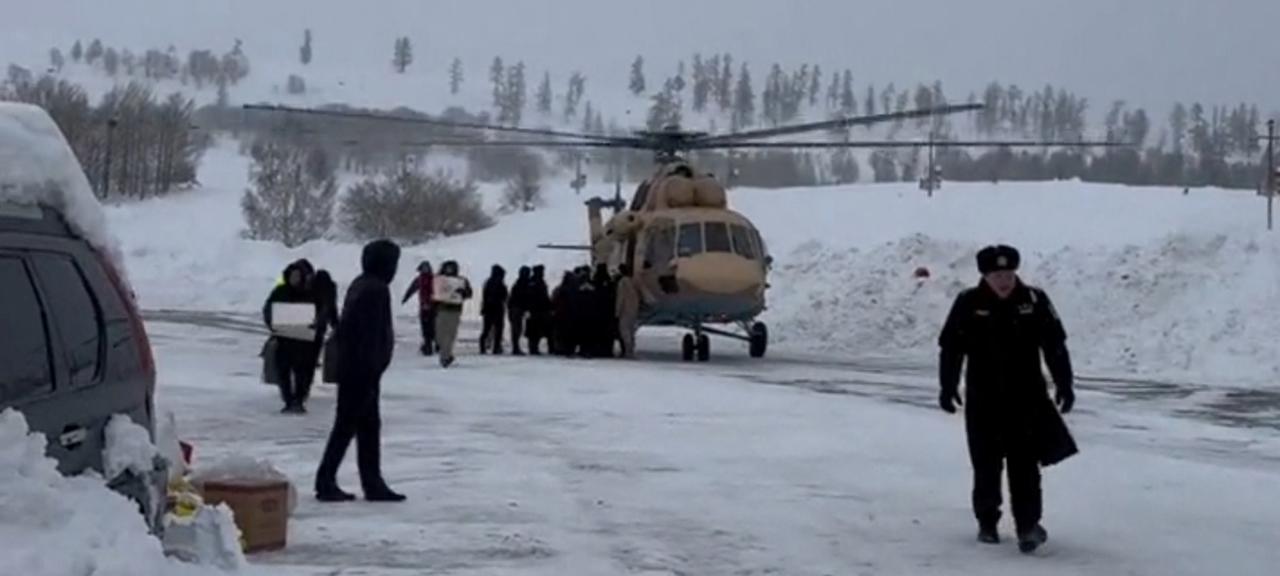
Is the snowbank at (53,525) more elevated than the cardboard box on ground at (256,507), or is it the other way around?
the snowbank at (53,525)

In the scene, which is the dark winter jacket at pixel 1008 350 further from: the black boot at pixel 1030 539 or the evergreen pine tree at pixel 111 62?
the evergreen pine tree at pixel 111 62

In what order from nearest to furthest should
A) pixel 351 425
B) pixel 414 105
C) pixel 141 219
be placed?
1. pixel 351 425
2. pixel 141 219
3. pixel 414 105

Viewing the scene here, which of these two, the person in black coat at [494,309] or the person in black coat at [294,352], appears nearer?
the person in black coat at [294,352]

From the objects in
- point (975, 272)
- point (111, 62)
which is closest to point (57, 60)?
point (111, 62)

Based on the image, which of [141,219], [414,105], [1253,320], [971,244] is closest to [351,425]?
[1253,320]

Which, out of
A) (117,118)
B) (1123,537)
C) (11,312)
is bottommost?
(1123,537)

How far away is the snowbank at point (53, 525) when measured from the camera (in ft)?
14.7

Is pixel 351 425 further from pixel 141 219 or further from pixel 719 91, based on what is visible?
pixel 719 91

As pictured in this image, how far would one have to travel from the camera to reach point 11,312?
511 centimetres

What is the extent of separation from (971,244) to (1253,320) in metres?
10.4

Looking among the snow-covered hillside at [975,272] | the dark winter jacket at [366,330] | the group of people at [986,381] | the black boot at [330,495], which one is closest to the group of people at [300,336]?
the group of people at [986,381]

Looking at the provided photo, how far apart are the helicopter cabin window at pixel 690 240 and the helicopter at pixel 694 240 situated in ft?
0.05

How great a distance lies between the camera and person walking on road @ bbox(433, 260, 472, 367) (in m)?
24.0

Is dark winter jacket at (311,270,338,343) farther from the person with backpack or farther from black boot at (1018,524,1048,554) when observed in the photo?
the person with backpack
